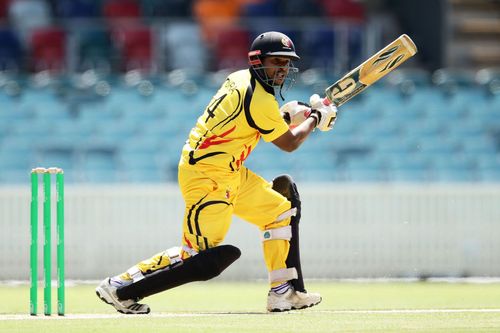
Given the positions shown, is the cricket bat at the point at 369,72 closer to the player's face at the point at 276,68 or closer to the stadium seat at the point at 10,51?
the player's face at the point at 276,68

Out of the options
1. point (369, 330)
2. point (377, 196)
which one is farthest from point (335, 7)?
point (369, 330)

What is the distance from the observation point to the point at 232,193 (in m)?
7.42

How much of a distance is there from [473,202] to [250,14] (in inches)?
254

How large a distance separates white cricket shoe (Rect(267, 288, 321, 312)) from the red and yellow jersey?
853mm

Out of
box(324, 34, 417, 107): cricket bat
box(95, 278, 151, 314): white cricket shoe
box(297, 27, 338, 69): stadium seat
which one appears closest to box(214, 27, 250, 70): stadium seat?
box(297, 27, 338, 69): stadium seat

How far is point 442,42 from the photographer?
56.6ft

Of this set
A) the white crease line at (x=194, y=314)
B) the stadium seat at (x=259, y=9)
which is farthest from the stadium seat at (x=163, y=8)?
the white crease line at (x=194, y=314)

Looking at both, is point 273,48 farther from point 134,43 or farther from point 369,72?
point 134,43

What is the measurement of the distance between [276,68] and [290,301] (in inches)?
56.8

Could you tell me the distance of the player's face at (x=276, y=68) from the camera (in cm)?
746

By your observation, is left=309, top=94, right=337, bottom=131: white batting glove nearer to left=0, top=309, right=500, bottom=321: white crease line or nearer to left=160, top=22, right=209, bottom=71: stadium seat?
left=0, top=309, right=500, bottom=321: white crease line

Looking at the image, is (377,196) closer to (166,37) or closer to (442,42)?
(166,37)

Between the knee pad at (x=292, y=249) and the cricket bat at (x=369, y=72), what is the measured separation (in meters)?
0.61

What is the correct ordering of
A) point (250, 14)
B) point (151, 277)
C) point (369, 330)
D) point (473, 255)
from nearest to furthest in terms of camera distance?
point (369, 330) < point (151, 277) < point (473, 255) < point (250, 14)
